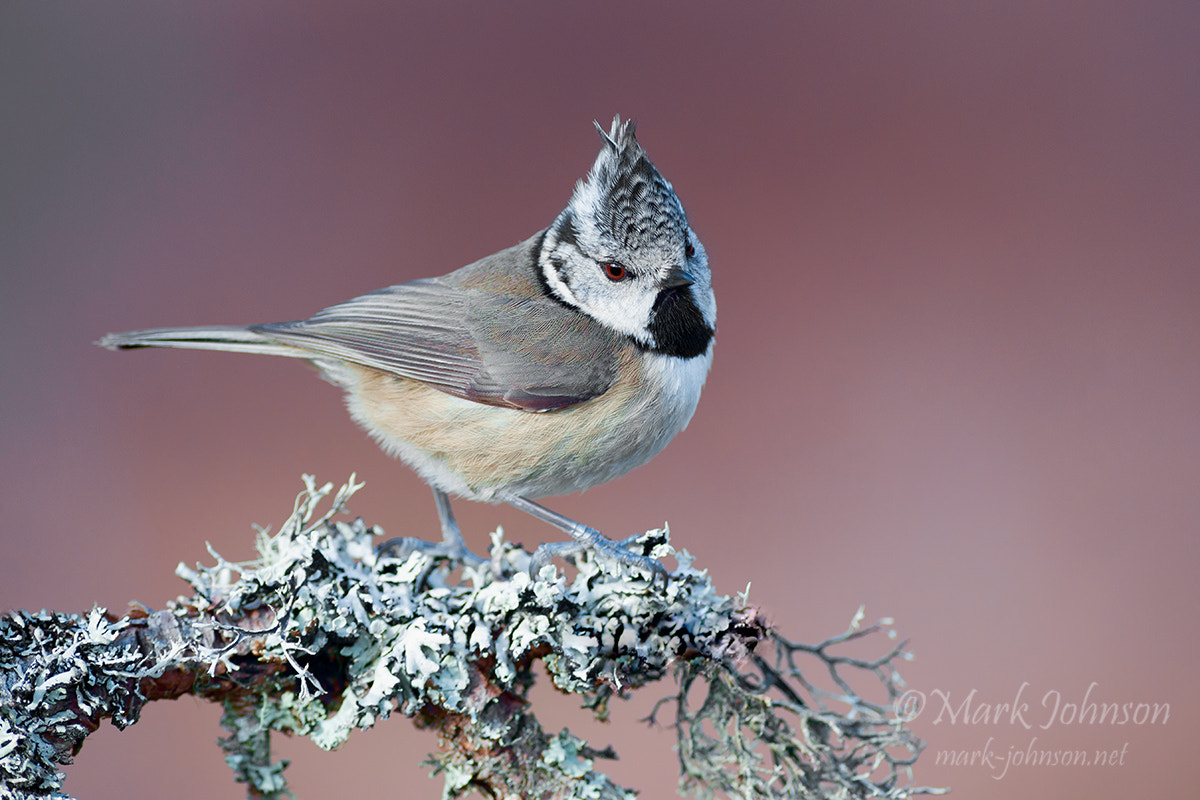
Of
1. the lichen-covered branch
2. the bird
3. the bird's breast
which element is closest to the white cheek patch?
the bird

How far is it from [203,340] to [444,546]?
21.3 inches

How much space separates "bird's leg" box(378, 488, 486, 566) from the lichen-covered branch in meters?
0.18

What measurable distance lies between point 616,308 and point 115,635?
938 mm

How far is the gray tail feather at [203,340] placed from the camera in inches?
61.2

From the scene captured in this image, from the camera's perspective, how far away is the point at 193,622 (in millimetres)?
1086

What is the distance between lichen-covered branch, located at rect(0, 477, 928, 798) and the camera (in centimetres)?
108

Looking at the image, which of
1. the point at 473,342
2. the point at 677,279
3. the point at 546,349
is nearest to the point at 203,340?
the point at 473,342

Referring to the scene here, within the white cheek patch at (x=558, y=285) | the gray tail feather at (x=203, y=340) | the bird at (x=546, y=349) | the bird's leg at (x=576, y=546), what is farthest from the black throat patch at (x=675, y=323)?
the gray tail feather at (x=203, y=340)

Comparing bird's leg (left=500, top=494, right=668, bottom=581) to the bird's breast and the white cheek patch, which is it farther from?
the white cheek patch

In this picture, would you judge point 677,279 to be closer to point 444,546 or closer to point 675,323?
point 675,323

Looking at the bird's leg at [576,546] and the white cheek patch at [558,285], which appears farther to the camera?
the white cheek patch at [558,285]

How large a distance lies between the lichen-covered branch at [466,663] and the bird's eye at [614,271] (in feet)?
1.72

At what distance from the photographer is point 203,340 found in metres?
1.63

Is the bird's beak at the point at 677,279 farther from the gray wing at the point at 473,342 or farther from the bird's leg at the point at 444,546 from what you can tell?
the bird's leg at the point at 444,546
